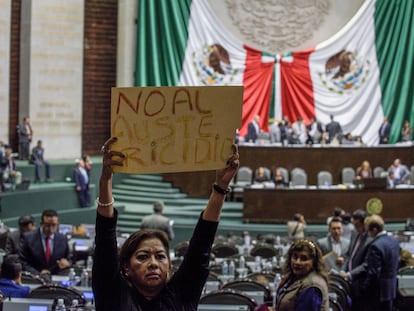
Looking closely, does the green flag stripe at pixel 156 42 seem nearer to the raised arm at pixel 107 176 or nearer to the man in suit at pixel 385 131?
the man in suit at pixel 385 131

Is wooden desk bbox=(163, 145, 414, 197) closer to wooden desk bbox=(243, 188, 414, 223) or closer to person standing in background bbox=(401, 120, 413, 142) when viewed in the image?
wooden desk bbox=(243, 188, 414, 223)

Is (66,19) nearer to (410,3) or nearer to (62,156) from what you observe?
(62,156)

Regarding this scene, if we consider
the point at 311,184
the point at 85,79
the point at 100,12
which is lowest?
the point at 311,184

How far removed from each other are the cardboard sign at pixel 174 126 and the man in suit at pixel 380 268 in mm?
5811

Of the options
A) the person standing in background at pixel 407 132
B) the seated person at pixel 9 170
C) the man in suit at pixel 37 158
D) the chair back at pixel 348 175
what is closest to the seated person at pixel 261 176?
the chair back at pixel 348 175

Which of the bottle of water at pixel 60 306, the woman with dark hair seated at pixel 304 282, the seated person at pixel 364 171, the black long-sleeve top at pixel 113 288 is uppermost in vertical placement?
the black long-sleeve top at pixel 113 288

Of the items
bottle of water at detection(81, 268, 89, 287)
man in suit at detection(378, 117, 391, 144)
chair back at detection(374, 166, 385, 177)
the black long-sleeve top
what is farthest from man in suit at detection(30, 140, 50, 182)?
the black long-sleeve top

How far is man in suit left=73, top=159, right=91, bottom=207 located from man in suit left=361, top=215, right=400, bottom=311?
1229 cm

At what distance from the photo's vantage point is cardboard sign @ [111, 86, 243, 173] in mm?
3441

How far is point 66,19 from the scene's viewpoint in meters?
24.6

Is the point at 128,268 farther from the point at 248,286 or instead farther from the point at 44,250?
the point at 44,250

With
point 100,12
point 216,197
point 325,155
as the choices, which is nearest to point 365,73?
point 325,155

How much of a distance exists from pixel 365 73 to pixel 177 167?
80.1 feet

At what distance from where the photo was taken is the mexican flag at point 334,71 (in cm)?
2673
